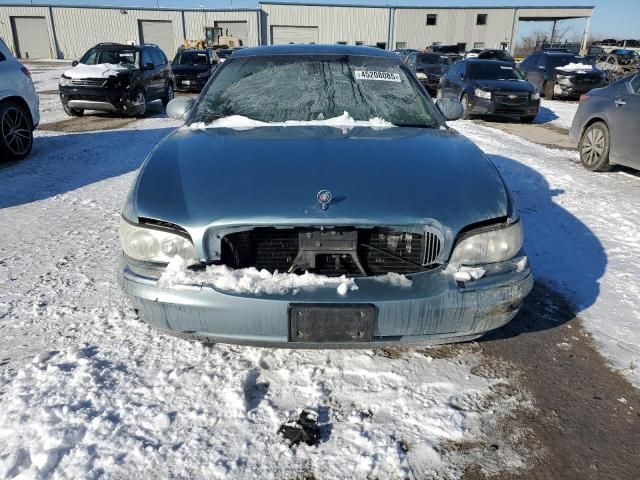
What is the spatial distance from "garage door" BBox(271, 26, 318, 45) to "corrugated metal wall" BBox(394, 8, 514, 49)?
8168 mm

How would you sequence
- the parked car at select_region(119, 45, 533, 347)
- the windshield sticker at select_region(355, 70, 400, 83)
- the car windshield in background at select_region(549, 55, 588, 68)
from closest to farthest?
the parked car at select_region(119, 45, 533, 347), the windshield sticker at select_region(355, 70, 400, 83), the car windshield in background at select_region(549, 55, 588, 68)

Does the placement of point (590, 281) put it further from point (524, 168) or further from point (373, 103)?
point (524, 168)

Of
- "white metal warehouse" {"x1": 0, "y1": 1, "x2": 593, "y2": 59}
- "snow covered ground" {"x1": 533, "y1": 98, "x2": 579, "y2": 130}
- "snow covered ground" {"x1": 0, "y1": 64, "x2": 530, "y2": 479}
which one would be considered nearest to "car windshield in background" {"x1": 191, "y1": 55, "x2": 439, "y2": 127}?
"snow covered ground" {"x1": 0, "y1": 64, "x2": 530, "y2": 479}

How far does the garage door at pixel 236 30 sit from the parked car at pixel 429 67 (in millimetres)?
29336

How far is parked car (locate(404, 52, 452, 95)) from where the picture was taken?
1736 cm

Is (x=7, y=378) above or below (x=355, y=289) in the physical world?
below

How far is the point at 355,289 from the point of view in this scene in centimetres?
194

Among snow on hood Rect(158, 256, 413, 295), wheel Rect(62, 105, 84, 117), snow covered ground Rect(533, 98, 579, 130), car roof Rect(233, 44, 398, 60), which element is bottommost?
snow covered ground Rect(533, 98, 579, 130)

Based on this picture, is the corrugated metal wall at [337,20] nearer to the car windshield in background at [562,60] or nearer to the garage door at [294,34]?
the garage door at [294,34]

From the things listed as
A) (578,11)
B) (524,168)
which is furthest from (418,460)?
(578,11)

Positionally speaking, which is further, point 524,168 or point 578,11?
point 578,11

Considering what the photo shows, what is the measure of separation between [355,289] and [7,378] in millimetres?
1748

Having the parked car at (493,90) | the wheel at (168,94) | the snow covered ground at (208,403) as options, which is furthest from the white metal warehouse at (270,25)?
the snow covered ground at (208,403)

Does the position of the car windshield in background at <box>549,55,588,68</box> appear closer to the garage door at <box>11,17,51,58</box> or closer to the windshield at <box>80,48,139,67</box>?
the windshield at <box>80,48,139,67</box>
